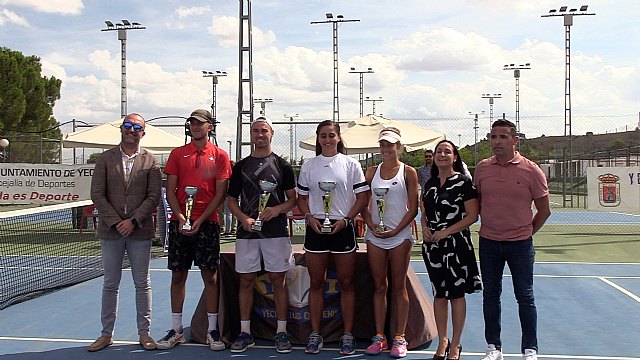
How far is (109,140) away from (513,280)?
11.0 m

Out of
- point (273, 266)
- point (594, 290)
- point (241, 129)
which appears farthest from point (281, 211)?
point (241, 129)

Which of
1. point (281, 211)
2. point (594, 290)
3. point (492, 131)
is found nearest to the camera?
point (492, 131)

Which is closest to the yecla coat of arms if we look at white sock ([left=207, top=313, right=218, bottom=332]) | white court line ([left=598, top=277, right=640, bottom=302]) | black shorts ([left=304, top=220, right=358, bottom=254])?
white court line ([left=598, top=277, right=640, bottom=302])

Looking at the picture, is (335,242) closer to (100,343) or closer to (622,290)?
(100,343)

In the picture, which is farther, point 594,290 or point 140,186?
point 594,290

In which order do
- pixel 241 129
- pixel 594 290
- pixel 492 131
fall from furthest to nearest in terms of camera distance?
pixel 241 129, pixel 594 290, pixel 492 131

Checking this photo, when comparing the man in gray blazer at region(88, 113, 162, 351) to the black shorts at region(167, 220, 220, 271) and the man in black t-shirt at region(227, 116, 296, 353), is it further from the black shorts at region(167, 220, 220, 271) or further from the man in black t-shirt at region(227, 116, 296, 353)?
the man in black t-shirt at region(227, 116, 296, 353)

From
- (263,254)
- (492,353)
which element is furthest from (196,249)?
(492,353)

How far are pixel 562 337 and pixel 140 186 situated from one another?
391cm

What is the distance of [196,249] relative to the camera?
5.45m

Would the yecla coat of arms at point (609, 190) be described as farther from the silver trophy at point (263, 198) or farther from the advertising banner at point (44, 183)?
the advertising banner at point (44, 183)

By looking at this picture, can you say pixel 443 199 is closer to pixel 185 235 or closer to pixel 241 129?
pixel 185 235

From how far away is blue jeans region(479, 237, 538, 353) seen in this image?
4.87 metres

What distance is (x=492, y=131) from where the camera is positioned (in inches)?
197
